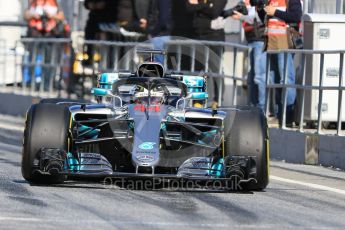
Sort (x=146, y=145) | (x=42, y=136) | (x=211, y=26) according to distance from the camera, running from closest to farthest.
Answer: (x=146, y=145) < (x=42, y=136) < (x=211, y=26)

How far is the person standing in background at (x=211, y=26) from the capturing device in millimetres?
20797

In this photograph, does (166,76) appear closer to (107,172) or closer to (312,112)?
(107,172)

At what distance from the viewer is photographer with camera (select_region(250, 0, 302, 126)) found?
59.8 feet

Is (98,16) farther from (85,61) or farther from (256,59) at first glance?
(256,59)

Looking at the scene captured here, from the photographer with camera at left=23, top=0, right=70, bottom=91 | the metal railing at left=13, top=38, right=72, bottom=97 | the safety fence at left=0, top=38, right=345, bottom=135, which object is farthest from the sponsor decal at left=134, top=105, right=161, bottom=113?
the photographer with camera at left=23, top=0, right=70, bottom=91

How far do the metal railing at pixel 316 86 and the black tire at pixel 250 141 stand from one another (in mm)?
3623

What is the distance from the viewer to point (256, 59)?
62.3 ft

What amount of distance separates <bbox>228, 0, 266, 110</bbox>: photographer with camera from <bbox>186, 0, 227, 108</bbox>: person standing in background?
1299 millimetres

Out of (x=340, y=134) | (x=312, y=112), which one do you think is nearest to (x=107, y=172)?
(x=340, y=134)

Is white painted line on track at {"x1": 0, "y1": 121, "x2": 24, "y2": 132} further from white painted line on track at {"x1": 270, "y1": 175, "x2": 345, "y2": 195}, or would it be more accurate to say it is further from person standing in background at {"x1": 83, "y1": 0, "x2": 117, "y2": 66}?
white painted line on track at {"x1": 270, "y1": 175, "x2": 345, "y2": 195}

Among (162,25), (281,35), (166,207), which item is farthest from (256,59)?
(166,207)

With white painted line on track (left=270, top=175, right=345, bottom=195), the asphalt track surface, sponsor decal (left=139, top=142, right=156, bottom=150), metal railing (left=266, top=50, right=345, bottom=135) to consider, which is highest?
metal railing (left=266, top=50, right=345, bottom=135)

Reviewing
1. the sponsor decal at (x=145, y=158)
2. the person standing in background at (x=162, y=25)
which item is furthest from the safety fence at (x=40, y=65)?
the sponsor decal at (x=145, y=158)

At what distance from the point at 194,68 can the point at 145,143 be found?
9.49 m
